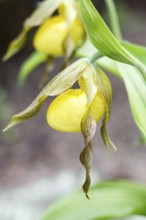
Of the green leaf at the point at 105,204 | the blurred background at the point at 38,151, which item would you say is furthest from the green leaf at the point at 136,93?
the blurred background at the point at 38,151

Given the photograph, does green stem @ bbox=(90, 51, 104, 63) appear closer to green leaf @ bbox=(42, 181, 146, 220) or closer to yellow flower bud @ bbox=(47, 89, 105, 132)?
yellow flower bud @ bbox=(47, 89, 105, 132)

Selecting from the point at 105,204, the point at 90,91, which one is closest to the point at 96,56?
the point at 90,91

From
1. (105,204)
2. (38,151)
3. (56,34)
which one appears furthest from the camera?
(38,151)

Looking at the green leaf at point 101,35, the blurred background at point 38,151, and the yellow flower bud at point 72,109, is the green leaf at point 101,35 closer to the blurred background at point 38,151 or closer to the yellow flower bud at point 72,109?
the yellow flower bud at point 72,109

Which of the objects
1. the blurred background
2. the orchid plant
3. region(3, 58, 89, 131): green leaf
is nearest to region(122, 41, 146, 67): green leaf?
the orchid plant

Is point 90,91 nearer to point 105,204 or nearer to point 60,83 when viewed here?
point 60,83

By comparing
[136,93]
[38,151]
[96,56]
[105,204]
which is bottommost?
[38,151]

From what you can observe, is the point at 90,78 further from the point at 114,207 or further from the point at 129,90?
the point at 114,207
